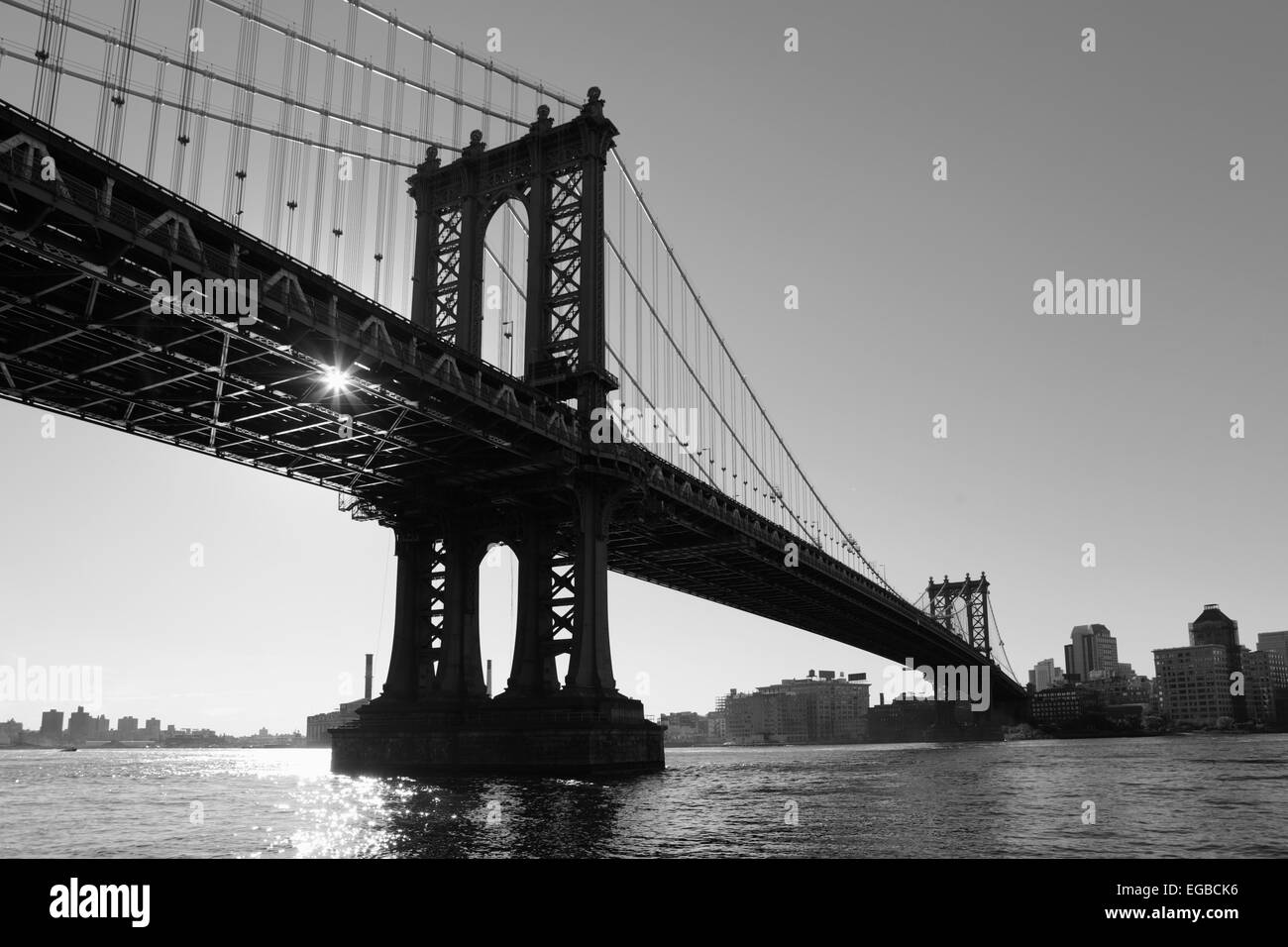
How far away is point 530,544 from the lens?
59500mm

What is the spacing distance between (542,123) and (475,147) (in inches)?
228

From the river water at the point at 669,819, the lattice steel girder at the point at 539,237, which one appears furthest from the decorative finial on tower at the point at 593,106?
the river water at the point at 669,819

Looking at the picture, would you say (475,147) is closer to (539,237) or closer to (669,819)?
(539,237)

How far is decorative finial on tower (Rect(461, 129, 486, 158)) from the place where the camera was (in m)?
67.6

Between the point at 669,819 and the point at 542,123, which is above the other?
the point at 542,123

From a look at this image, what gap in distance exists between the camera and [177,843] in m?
26.5

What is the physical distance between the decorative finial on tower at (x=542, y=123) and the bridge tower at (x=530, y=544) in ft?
0.49

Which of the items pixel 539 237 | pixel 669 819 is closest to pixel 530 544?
pixel 539 237

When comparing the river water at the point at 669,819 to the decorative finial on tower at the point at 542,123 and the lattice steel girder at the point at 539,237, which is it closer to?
the lattice steel girder at the point at 539,237

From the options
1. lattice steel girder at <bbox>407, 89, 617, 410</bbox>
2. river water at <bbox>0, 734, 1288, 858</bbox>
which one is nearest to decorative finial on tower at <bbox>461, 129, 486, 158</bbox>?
lattice steel girder at <bbox>407, 89, 617, 410</bbox>

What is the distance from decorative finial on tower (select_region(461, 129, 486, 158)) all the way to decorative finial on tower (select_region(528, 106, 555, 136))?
13.8 feet

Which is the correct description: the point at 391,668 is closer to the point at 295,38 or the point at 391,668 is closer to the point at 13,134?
the point at 295,38
